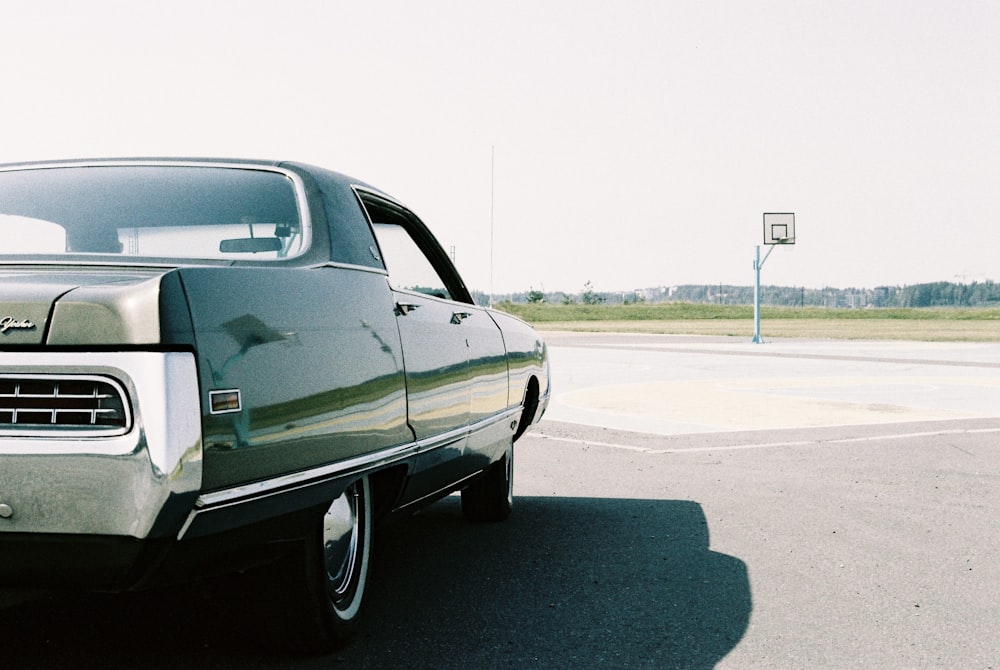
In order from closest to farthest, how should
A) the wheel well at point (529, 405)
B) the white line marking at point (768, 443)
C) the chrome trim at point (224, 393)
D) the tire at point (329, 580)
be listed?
the chrome trim at point (224, 393)
the tire at point (329, 580)
the wheel well at point (529, 405)
the white line marking at point (768, 443)

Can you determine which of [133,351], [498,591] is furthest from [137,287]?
[498,591]

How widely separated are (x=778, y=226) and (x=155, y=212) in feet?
129

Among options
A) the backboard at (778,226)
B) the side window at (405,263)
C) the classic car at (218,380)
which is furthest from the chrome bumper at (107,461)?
the backboard at (778,226)

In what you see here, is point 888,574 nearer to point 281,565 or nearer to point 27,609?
point 281,565

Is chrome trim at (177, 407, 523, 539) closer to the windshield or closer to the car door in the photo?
the car door

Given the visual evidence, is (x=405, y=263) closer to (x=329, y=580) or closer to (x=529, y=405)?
(x=329, y=580)

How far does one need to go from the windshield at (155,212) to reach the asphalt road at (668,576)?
4.25ft

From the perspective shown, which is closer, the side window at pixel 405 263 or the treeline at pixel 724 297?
the side window at pixel 405 263

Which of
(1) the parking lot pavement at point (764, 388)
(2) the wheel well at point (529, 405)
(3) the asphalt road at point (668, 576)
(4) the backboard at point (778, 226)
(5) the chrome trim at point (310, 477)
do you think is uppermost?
(4) the backboard at point (778, 226)

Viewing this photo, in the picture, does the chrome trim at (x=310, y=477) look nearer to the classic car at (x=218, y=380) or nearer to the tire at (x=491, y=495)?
the classic car at (x=218, y=380)

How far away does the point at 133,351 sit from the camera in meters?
2.79

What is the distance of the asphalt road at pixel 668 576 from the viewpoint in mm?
3955

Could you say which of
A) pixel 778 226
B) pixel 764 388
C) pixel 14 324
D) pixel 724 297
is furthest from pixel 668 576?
pixel 724 297

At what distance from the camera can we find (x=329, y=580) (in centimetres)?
387
